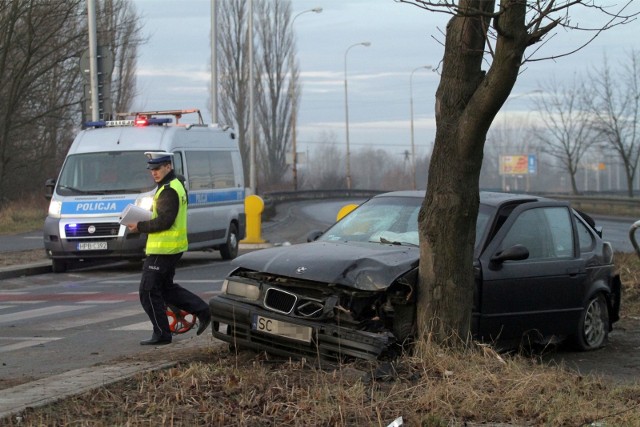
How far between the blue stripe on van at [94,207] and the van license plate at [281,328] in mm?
9721

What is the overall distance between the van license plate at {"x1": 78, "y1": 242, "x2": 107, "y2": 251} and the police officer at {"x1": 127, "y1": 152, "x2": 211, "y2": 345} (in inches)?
313

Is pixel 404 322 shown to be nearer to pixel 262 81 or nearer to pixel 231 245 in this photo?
pixel 231 245

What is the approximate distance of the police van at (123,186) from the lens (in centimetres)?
1636

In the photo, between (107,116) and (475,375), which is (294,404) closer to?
(475,375)

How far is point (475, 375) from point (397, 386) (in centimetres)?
52

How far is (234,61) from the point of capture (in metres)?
57.9

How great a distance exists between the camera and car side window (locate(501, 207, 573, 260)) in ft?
27.3

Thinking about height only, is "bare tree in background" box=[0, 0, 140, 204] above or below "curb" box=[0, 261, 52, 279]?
above

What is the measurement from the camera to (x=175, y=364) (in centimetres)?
659

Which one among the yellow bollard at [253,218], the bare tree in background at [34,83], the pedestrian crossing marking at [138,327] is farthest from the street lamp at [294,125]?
the pedestrian crossing marking at [138,327]

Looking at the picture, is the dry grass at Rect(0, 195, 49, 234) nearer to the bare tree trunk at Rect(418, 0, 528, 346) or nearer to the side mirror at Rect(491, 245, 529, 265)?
the side mirror at Rect(491, 245, 529, 265)

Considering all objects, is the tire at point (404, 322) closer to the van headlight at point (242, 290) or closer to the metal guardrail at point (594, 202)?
the van headlight at point (242, 290)

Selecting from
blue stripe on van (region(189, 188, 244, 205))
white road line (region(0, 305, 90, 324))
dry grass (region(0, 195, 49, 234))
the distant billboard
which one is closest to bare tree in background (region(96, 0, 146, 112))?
dry grass (region(0, 195, 49, 234))

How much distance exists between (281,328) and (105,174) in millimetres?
10857
